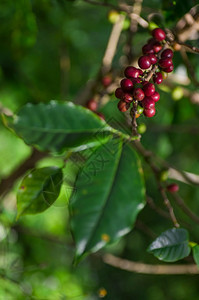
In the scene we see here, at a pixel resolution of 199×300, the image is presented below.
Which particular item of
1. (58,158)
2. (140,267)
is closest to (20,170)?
(58,158)

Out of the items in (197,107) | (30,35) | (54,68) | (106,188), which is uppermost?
(106,188)

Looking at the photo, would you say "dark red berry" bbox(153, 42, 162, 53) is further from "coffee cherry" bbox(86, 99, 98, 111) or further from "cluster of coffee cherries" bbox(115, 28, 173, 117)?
"coffee cherry" bbox(86, 99, 98, 111)

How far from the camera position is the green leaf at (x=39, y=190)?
0.59 metres

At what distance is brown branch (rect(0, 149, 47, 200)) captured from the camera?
3.84 ft

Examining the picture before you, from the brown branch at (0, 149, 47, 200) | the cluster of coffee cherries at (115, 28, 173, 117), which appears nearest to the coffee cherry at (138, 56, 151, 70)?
the cluster of coffee cherries at (115, 28, 173, 117)

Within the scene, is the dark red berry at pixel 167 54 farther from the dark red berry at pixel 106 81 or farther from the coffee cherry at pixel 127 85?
the dark red berry at pixel 106 81

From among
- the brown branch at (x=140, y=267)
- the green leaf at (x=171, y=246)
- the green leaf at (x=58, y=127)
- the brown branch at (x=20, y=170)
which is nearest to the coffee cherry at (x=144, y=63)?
the green leaf at (x=58, y=127)

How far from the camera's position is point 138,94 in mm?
501

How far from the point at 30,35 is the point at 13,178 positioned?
1.59ft

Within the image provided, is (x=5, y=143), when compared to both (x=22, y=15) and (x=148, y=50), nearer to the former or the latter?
(x=22, y=15)

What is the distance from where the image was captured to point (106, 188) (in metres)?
0.46

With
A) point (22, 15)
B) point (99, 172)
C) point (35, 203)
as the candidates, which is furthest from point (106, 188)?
point (22, 15)

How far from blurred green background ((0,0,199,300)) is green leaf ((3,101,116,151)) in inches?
25.8

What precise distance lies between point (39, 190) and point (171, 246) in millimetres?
249
